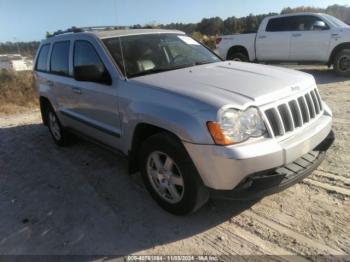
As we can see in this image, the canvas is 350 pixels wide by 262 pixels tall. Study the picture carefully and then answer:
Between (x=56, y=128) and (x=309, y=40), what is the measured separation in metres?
8.20

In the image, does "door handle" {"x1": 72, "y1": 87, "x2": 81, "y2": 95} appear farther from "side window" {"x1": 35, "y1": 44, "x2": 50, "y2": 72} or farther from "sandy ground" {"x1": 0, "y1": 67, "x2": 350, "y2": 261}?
"side window" {"x1": 35, "y1": 44, "x2": 50, "y2": 72}

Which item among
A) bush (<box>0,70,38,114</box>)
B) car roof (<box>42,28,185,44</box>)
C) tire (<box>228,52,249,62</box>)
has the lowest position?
bush (<box>0,70,38,114</box>)

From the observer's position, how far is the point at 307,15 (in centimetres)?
1114

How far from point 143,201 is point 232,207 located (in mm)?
982

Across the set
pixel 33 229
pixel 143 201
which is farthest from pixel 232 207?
pixel 33 229

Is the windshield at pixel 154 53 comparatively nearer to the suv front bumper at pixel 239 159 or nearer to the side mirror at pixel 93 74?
the side mirror at pixel 93 74

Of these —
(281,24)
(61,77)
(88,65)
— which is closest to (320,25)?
(281,24)

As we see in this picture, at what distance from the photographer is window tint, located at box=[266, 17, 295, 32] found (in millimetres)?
11422

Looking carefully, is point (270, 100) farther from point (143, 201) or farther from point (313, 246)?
point (143, 201)

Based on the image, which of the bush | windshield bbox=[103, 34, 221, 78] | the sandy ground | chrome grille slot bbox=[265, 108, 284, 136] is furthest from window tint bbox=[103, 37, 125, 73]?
the bush

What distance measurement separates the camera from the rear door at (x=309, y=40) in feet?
35.4

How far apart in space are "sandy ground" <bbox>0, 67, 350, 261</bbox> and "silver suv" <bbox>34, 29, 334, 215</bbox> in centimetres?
32

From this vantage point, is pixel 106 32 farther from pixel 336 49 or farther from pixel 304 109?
pixel 336 49

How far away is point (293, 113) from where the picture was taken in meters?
3.33
